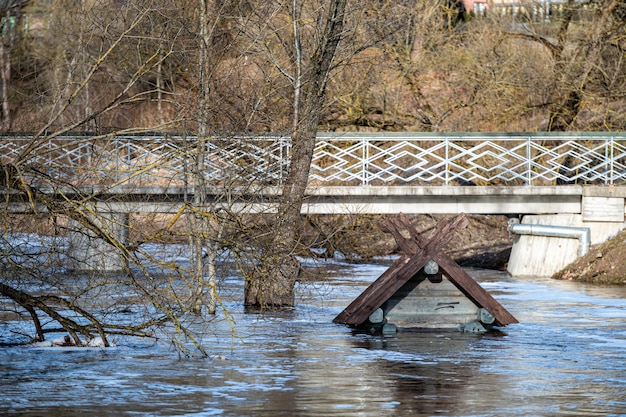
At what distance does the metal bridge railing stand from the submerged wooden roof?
2.30m

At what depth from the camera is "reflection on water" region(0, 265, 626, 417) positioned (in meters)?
9.93

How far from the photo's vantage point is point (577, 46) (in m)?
29.9

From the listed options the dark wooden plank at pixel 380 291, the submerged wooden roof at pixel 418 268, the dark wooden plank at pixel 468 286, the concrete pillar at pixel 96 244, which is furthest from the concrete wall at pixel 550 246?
the dark wooden plank at pixel 380 291

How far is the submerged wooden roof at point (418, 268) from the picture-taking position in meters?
14.8

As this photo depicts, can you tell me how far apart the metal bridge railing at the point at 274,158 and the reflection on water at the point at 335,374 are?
209 cm

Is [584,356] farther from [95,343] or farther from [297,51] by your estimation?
[297,51]

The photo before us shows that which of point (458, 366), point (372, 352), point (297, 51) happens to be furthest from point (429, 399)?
point (297, 51)

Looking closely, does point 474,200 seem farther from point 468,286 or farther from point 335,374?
point 335,374

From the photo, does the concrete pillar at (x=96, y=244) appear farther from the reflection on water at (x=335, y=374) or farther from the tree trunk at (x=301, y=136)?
the tree trunk at (x=301, y=136)

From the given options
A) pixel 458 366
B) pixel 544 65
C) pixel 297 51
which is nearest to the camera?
pixel 458 366

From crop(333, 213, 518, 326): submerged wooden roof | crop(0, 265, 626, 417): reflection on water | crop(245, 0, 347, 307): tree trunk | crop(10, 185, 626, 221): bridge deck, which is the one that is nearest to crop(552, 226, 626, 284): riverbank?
crop(10, 185, 626, 221): bridge deck

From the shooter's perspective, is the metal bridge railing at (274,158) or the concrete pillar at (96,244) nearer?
the concrete pillar at (96,244)

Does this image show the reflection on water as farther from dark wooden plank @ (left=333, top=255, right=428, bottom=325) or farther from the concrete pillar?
the concrete pillar

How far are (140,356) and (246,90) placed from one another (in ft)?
26.9
